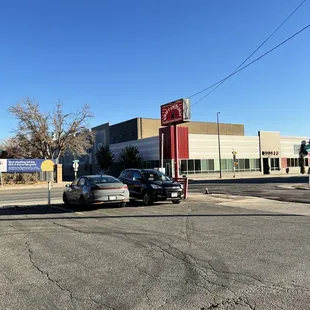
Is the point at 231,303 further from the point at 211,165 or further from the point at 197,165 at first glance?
the point at 211,165

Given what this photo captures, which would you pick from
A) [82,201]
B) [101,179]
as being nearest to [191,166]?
[101,179]

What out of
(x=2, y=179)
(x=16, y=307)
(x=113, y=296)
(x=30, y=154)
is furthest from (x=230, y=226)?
(x=30, y=154)

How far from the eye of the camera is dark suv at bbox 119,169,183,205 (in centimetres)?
1652

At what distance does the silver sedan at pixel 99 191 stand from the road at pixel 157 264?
8.75 ft

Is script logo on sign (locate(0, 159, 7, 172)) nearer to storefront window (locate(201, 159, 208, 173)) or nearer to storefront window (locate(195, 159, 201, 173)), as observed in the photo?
storefront window (locate(195, 159, 201, 173))

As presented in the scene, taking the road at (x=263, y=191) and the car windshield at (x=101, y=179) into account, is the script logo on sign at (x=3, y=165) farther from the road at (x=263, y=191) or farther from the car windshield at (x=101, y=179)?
the car windshield at (x=101, y=179)

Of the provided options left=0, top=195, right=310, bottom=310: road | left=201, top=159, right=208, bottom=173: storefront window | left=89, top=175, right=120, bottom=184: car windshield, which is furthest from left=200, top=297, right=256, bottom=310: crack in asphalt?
left=201, top=159, right=208, bottom=173: storefront window

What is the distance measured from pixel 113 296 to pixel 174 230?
200 inches

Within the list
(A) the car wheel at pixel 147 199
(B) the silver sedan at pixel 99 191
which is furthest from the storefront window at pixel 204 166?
(B) the silver sedan at pixel 99 191

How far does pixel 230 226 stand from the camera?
408 inches

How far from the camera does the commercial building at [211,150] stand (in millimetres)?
52969

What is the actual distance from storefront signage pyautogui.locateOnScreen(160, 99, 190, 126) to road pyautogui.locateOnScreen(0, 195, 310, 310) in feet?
43.5

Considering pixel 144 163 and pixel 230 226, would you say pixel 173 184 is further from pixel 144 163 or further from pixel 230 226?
pixel 144 163

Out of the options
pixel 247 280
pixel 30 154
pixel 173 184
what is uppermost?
pixel 30 154
